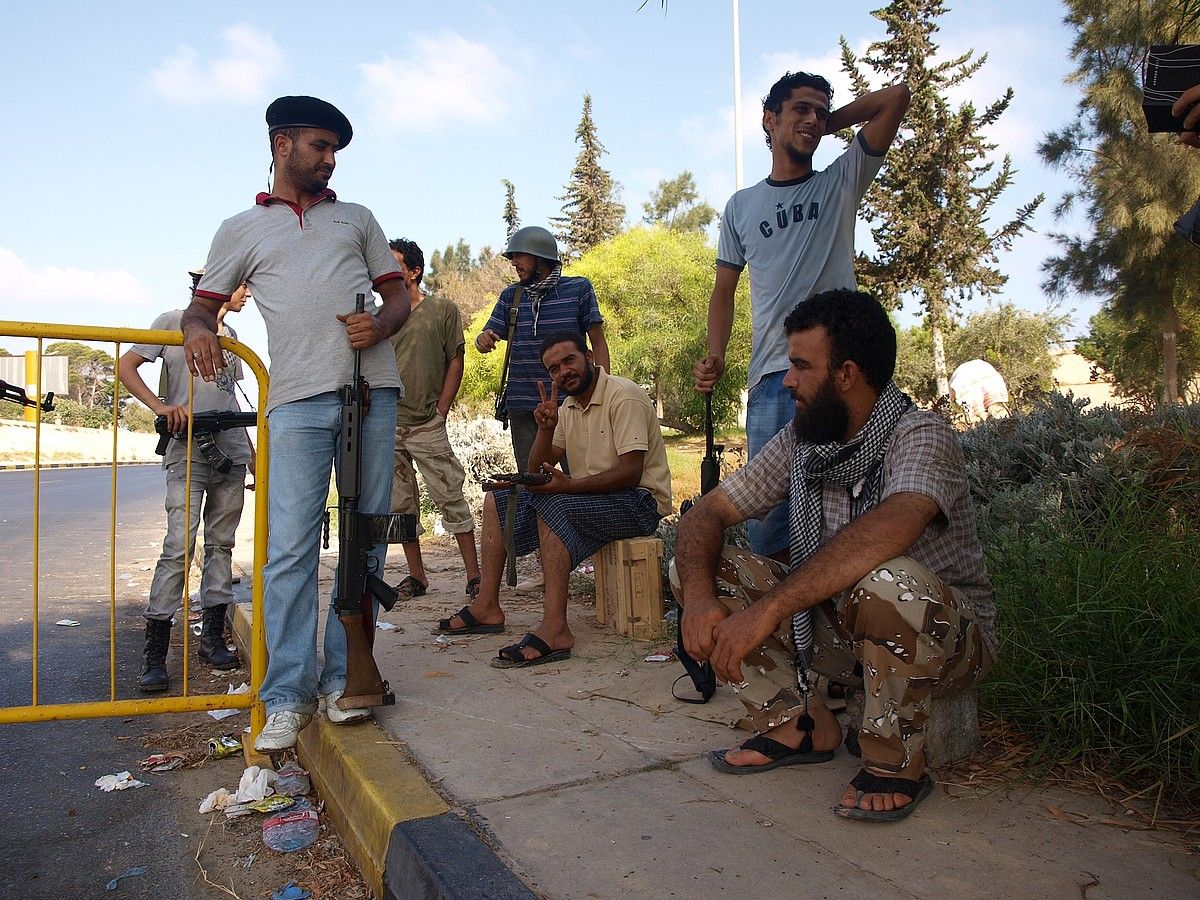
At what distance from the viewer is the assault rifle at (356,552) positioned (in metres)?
3.47

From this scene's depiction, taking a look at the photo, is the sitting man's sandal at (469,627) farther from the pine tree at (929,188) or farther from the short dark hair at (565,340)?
the pine tree at (929,188)

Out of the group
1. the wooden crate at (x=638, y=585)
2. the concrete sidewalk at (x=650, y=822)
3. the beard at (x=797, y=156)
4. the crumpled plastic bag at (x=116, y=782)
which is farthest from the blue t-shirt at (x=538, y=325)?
the crumpled plastic bag at (x=116, y=782)

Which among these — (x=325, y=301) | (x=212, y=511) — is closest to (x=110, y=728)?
(x=212, y=511)

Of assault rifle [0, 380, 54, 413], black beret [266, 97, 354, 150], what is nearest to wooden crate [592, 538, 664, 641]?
black beret [266, 97, 354, 150]

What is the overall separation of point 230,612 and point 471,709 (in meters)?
2.81

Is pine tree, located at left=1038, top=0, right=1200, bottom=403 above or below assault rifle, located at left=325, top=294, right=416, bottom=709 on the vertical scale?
above

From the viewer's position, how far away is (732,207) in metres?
4.30

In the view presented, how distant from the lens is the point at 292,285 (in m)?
3.47

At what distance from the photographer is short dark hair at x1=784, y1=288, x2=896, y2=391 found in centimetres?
283

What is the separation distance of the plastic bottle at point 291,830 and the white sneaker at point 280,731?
0.24 meters

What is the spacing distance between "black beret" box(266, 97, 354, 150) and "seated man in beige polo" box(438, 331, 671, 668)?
66.1 inches

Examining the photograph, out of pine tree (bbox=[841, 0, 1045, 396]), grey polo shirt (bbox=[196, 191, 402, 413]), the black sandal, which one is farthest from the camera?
pine tree (bbox=[841, 0, 1045, 396])

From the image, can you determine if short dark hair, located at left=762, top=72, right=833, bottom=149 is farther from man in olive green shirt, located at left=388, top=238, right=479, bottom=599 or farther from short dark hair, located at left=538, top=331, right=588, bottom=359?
man in olive green shirt, located at left=388, top=238, right=479, bottom=599

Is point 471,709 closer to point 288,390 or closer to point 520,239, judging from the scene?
point 288,390
